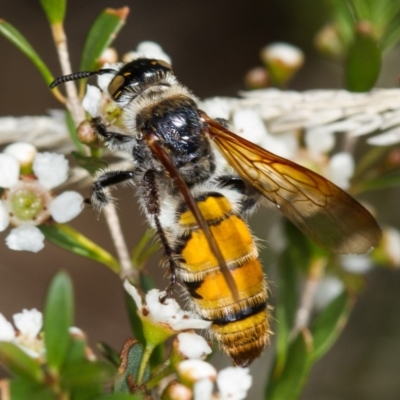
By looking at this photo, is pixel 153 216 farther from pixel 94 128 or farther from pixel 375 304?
pixel 375 304

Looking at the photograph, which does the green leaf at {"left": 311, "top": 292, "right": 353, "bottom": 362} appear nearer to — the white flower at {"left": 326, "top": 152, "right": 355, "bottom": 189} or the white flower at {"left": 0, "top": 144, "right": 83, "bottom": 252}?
the white flower at {"left": 326, "top": 152, "right": 355, "bottom": 189}

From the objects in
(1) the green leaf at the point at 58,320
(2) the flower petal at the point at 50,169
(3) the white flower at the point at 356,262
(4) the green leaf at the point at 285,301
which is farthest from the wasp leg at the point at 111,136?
(3) the white flower at the point at 356,262

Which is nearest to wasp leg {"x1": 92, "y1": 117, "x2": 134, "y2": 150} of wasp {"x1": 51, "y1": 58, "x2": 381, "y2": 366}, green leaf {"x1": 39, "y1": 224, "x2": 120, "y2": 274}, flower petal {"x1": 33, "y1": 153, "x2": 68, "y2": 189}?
wasp {"x1": 51, "y1": 58, "x2": 381, "y2": 366}

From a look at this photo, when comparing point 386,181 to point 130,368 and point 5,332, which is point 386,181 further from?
point 5,332

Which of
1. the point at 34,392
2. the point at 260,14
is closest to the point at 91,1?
the point at 260,14

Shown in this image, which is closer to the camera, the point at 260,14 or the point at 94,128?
the point at 94,128
